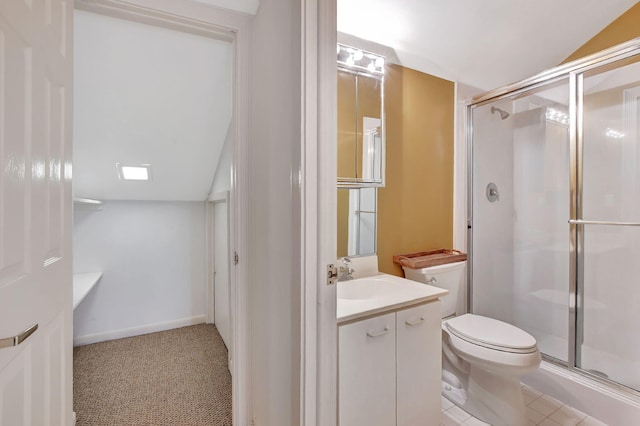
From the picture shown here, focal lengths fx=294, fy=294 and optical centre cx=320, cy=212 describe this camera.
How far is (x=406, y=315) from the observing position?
1336 mm

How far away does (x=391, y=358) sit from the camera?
4.23 ft

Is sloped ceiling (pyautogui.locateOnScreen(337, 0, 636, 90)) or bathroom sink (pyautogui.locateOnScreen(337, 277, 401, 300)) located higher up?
sloped ceiling (pyautogui.locateOnScreen(337, 0, 636, 90))

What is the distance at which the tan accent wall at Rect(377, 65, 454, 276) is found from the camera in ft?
6.69

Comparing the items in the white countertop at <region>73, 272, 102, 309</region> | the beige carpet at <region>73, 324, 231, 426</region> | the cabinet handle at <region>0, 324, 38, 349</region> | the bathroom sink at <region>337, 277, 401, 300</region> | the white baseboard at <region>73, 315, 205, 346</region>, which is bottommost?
the beige carpet at <region>73, 324, 231, 426</region>

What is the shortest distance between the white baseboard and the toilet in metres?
2.17

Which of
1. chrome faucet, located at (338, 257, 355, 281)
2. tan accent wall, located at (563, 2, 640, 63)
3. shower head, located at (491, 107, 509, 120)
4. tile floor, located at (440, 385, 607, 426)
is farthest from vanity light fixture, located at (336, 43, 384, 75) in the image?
tile floor, located at (440, 385, 607, 426)

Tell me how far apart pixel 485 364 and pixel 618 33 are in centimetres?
235

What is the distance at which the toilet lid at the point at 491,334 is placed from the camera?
1.52 meters

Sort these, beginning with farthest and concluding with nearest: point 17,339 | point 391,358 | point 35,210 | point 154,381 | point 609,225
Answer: point 154,381, point 609,225, point 391,358, point 35,210, point 17,339

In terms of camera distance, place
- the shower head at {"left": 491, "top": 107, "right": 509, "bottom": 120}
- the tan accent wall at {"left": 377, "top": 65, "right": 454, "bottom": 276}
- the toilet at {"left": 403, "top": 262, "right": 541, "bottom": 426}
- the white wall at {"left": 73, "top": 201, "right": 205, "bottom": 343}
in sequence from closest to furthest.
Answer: the toilet at {"left": 403, "top": 262, "right": 541, "bottom": 426}, the tan accent wall at {"left": 377, "top": 65, "right": 454, "bottom": 276}, the shower head at {"left": 491, "top": 107, "right": 509, "bottom": 120}, the white wall at {"left": 73, "top": 201, "right": 205, "bottom": 343}

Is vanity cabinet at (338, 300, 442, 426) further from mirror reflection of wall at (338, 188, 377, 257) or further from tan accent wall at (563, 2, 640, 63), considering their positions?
tan accent wall at (563, 2, 640, 63)

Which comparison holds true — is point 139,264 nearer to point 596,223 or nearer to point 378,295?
point 378,295

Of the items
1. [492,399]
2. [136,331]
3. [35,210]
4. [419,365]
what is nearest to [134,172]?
[136,331]

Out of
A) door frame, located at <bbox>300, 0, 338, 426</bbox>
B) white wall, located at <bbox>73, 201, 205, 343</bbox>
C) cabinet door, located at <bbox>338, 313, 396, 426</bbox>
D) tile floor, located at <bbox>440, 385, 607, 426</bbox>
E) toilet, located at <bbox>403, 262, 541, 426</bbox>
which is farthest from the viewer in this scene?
white wall, located at <bbox>73, 201, 205, 343</bbox>
